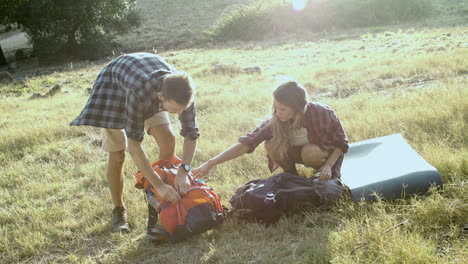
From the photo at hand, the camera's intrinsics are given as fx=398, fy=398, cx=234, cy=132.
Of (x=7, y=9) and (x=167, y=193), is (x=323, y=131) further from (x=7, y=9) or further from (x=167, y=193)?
(x=7, y=9)

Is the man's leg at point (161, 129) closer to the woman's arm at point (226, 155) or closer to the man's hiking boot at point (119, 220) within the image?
the woman's arm at point (226, 155)

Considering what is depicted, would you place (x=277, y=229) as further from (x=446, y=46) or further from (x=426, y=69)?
(x=446, y=46)

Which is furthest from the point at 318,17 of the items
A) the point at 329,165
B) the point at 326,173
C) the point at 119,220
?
the point at 119,220

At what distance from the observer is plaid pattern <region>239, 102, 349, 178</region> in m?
3.71

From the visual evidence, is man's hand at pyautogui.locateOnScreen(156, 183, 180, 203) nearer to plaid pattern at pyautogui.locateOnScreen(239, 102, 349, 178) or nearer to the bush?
plaid pattern at pyautogui.locateOnScreen(239, 102, 349, 178)

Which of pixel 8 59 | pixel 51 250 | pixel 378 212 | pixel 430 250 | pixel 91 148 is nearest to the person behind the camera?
pixel 430 250

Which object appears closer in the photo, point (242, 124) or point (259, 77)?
point (242, 124)

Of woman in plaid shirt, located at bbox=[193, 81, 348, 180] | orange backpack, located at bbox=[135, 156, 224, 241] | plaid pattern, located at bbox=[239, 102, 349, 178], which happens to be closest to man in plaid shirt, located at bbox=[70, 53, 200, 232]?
orange backpack, located at bbox=[135, 156, 224, 241]

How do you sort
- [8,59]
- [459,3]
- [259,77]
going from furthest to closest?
[459,3] < [8,59] < [259,77]

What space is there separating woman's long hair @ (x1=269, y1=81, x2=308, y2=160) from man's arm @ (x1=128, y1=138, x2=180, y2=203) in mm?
1076

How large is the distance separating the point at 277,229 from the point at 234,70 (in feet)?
27.9

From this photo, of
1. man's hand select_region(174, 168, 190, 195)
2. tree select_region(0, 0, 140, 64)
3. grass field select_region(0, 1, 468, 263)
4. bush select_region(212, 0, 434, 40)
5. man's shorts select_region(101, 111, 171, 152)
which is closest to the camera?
grass field select_region(0, 1, 468, 263)

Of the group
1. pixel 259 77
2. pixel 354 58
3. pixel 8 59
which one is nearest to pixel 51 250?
pixel 259 77

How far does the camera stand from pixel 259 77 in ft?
33.7
